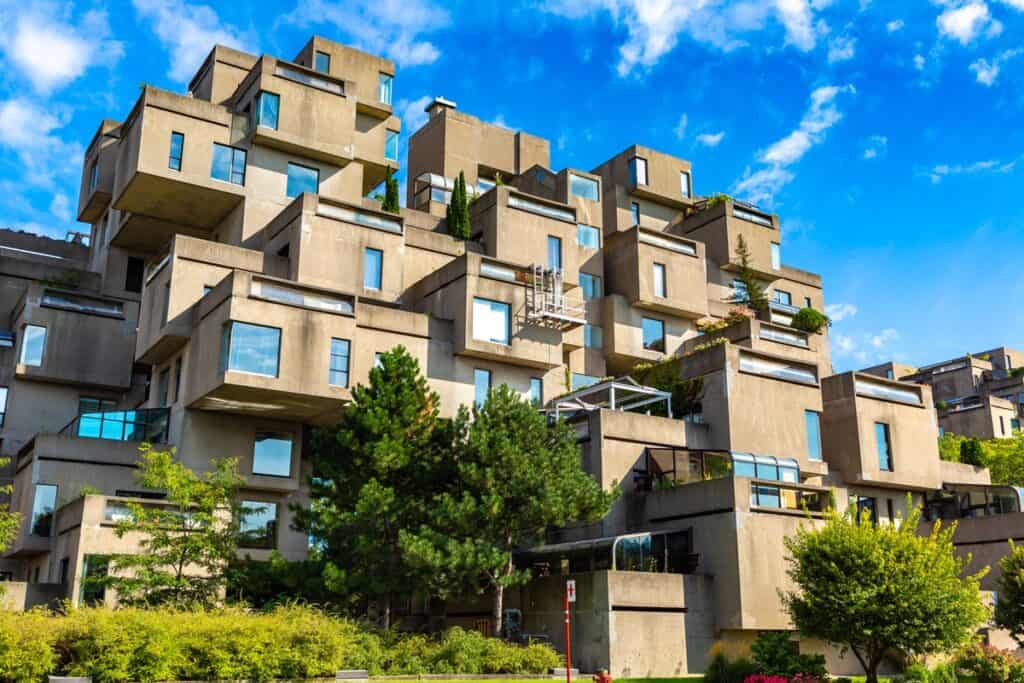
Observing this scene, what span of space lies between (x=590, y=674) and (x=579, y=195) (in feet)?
117

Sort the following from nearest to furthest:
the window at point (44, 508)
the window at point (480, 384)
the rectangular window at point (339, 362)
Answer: the window at point (44, 508) → the rectangular window at point (339, 362) → the window at point (480, 384)

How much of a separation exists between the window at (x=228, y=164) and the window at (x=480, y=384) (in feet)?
49.9

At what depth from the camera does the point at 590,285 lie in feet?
193

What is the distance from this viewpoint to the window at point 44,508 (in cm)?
4100

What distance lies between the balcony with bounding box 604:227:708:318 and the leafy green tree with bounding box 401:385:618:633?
930 inches

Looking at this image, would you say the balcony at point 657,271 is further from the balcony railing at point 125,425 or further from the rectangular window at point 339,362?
the balcony railing at point 125,425

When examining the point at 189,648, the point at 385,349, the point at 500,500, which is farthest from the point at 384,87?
the point at 189,648

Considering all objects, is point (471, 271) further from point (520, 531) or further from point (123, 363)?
point (123, 363)

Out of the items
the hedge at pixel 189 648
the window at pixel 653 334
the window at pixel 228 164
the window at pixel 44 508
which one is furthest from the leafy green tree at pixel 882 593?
the window at pixel 228 164

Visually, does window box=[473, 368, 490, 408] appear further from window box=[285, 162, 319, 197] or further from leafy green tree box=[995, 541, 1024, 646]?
leafy green tree box=[995, 541, 1024, 646]

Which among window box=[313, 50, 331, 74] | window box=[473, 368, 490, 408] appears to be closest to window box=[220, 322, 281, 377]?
window box=[473, 368, 490, 408]

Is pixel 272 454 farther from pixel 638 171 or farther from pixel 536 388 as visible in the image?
pixel 638 171

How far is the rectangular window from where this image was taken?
137ft

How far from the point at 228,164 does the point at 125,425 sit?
14209 mm
